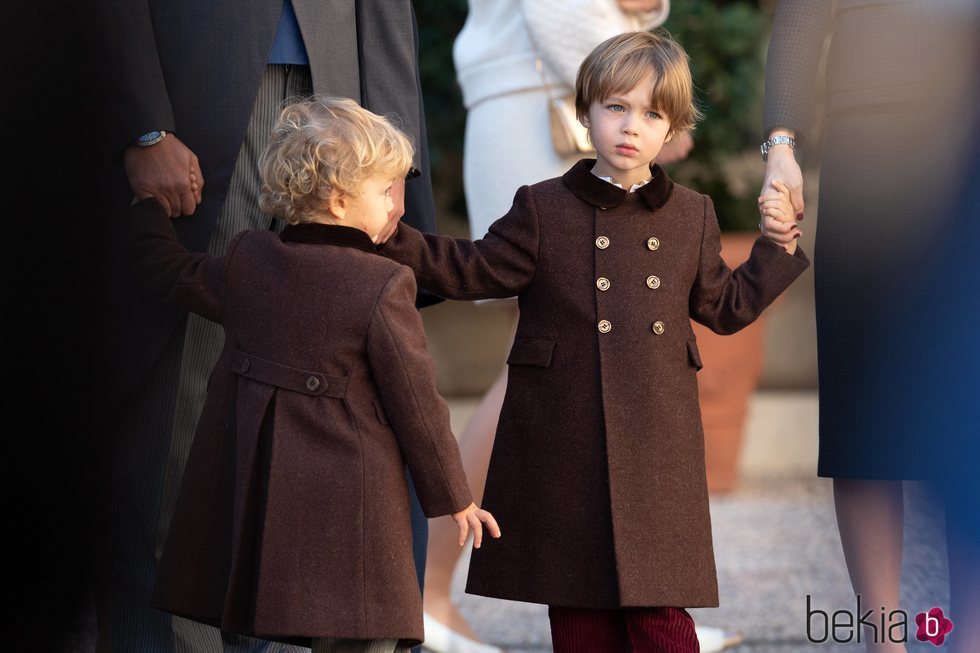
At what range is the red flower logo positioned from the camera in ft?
8.75

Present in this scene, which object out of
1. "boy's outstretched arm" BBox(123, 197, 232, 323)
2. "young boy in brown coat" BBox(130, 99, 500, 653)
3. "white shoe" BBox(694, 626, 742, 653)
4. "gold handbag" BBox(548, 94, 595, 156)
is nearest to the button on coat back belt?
"young boy in brown coat" BBox(130, 99, 500, 653)

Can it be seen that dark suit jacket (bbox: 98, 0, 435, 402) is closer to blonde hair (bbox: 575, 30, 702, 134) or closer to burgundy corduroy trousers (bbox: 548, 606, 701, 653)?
blonde hair (bbox: 575, 30, 702, 134)

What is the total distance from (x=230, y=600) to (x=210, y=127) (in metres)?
0.82

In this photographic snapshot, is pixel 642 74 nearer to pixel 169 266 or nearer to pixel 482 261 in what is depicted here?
pixel 482 261

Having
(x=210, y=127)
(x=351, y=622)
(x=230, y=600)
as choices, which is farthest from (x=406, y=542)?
(x=210, y=127)

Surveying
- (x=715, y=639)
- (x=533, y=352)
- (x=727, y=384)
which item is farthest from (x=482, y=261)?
(x=727, y=384)

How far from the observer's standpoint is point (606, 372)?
2.33 meters

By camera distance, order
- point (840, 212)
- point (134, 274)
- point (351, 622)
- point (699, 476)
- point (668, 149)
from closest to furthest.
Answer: point (351, 622)
point (134, 274)
point (699, 476)
point (840, 212)
point (668, 149)

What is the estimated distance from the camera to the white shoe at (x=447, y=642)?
3.05m

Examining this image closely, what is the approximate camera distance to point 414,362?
209cm

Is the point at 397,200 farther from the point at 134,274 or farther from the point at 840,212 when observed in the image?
the point at 840,212

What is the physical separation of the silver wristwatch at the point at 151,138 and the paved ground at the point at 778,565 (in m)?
0.82

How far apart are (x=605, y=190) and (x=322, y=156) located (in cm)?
53

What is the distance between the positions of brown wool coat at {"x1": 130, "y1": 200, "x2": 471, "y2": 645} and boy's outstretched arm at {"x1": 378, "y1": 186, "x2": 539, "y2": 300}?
0.22 meters
